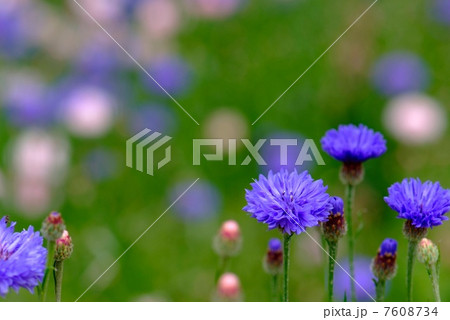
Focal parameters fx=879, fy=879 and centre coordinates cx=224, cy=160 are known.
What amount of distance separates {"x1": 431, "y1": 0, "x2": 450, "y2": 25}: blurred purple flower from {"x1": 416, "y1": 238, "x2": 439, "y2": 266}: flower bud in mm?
1648

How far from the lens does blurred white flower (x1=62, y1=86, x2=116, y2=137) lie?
1.96m

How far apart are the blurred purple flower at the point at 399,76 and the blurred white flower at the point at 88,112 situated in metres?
0.64

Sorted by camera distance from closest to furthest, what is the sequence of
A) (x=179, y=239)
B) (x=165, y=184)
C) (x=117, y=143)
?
(x=179, y=239), (x=165, y=184), (x=117, y=143)

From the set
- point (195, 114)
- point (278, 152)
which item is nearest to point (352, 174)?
point (278, 152)

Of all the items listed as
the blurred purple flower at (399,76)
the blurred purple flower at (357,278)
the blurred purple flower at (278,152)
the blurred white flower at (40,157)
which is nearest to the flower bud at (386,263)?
the blurred purple flower at (357,278)

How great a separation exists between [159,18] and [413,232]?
1.59 meters

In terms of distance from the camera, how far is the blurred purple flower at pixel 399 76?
6.97 ft

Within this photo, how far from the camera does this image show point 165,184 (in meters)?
1.83

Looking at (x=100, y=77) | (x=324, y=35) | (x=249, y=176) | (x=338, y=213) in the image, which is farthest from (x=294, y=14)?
(x=338, y=213)

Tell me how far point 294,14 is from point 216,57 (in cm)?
27

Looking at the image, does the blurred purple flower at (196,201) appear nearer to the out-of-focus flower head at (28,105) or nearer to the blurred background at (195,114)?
the blurred background at (195,114)

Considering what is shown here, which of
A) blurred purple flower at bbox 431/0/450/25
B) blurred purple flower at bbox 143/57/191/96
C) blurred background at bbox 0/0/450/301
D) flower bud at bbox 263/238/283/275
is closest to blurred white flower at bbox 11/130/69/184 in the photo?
blurred background at bbox 0/0/450/301

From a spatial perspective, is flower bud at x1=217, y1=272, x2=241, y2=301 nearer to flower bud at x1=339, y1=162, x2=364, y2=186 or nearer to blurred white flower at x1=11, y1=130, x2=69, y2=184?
flower bud at x1=339, y1=162, x2=364, y2=186
